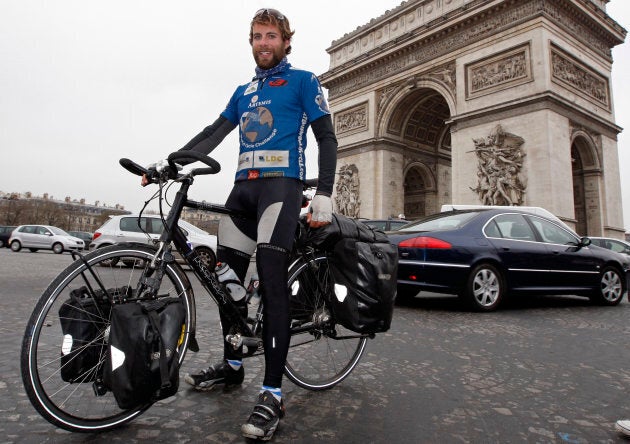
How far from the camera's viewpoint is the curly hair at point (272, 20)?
2254 millimetres

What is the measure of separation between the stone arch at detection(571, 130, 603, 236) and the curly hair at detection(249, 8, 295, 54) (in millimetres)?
20398

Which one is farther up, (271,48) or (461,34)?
(461,34)

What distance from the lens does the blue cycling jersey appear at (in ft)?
7.21

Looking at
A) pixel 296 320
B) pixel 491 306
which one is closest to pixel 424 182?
pixel 491 306

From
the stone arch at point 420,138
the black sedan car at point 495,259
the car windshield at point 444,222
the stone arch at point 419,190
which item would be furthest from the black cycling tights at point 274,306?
the stone arch at point 419,190

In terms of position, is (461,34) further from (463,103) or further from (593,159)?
(593,159)

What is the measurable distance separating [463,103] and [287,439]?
20112 millimetres

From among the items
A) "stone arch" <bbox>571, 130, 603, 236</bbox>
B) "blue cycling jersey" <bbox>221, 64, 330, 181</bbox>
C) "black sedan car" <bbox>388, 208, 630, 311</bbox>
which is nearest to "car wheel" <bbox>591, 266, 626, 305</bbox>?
"black sedan car" <bbox>388, 208, 630, 311</bbox>

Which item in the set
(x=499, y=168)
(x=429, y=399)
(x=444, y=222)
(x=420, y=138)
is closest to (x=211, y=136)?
(x=429, y=399)

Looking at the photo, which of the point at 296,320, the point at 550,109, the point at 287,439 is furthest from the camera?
the point at 550,109

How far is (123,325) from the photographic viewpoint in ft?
5.25

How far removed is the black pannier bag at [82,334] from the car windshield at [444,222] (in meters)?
4.64

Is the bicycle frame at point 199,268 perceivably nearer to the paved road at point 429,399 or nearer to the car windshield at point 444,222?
the paved road at point 429,399

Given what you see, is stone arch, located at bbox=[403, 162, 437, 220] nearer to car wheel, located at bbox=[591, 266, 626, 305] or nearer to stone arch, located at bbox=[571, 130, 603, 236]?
stone arch, located at bbox=[571, 130, 603, 236]
